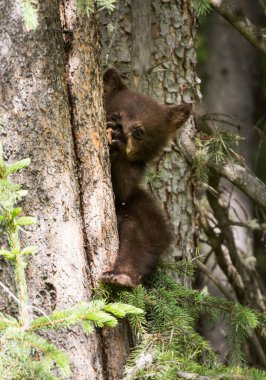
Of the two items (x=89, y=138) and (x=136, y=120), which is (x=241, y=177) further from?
(x=89, y=138)

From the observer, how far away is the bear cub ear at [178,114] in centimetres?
472

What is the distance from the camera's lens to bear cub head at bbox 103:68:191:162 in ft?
14.7

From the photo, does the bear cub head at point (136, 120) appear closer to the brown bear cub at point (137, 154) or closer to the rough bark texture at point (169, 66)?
the brown bear cub at point (137, 154)

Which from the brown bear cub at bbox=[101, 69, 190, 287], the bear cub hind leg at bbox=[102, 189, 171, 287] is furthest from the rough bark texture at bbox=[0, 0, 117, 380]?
the brown bear cub at bbox=[101, 69, 190, 287]

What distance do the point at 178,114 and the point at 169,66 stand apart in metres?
0.59

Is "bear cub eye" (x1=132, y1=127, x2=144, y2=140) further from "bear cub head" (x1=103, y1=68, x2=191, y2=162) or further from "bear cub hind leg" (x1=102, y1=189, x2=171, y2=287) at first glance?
"bear cub hind leg" (x1=102, y1=189, x2=171, y2=287)

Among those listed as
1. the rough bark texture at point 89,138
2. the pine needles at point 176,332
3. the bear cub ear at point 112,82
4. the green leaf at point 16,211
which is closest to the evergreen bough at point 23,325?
the green leaf at point 16,211

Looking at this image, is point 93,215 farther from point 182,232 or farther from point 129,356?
point 182,232

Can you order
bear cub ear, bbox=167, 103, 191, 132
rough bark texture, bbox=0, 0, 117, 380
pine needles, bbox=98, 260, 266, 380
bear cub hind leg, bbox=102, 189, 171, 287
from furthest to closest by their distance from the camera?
bear cub ear, bbox=167, 103, 191, 132 < bear cub hind leg, bbox=102, 189, 171, 287 < rough bark texture, bbox=0, 0, 117, 380 < pine needles, bbox=98, 260, 266, 380

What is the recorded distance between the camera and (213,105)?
8.02 meters

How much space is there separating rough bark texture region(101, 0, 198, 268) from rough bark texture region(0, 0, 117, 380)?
197 centimetres

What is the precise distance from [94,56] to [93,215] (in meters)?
0.78

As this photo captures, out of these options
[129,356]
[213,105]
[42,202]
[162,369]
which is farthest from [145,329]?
[213,105]

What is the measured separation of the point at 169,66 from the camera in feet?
16.9
